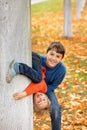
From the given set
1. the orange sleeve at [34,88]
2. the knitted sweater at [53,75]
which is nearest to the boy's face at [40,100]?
the orange sleeve at [34,88]

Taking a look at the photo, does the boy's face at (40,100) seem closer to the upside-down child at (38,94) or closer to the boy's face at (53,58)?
the upside-down child at (38,94)

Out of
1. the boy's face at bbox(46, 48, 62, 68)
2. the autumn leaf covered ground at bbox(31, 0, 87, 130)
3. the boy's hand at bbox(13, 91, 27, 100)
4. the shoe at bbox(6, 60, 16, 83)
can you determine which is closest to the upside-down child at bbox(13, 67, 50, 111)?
the boy's hand at bbox(13, 91, 27, 100)

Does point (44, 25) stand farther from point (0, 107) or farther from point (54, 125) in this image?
point (0, 107)

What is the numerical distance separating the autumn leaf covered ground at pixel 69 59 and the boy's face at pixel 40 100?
1.98m

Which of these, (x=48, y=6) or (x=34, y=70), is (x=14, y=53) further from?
(x=48, y=6)

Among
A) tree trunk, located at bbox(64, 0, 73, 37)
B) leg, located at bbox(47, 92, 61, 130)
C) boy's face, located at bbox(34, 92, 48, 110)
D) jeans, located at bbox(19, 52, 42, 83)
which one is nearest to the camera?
jeans, located at bbox(19, 52, 42, 83)

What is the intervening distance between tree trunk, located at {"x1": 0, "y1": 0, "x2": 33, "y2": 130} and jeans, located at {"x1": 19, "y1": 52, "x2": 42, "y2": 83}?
6cm

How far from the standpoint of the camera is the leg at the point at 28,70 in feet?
12.4

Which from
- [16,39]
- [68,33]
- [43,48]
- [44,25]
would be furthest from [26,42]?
[44,25]

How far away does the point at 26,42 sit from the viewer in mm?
3896

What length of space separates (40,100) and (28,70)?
582mm

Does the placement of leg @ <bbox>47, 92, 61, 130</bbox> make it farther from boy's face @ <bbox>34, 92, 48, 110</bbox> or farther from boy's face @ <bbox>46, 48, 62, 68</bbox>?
boy's face @ <bbox>46, 48, 62, 68</bbox>

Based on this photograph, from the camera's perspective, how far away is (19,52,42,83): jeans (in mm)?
3914

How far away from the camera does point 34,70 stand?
13.3 ft
